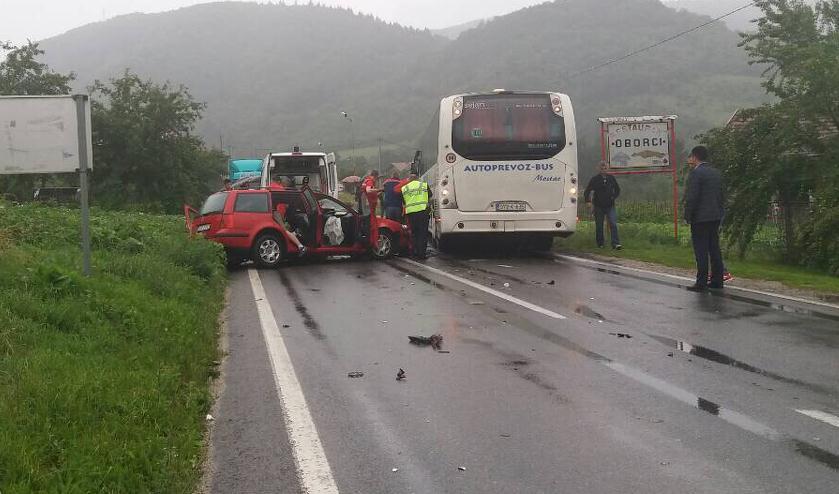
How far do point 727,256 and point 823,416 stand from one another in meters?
12.2

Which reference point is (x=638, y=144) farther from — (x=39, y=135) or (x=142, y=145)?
(x=142, y=145)

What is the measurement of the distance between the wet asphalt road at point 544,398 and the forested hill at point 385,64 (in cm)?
4542

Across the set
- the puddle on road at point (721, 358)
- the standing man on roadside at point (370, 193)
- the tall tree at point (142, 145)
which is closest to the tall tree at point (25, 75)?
the tall tree at point (142, 145)

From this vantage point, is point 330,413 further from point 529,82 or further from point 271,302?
point 529,82

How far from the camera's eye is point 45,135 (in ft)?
27.9

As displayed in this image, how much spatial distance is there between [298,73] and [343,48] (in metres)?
13.0

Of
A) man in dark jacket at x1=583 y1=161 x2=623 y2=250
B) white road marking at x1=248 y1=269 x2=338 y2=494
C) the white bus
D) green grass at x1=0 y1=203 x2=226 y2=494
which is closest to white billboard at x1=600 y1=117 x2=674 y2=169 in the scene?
man in dark jacket at x1=583 y1=161 x2=623 y2=250

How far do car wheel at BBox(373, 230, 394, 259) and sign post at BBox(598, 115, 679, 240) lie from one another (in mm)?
5821

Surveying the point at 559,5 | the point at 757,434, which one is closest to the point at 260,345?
the point at 757,434

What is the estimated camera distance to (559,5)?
8506 centimetres

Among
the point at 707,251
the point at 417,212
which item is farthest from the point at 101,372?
the point at 417,212

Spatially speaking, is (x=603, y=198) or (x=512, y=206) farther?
(x=603, y=198)

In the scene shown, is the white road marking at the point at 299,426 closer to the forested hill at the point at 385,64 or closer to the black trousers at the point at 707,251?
the black trousers at the point at 707,251

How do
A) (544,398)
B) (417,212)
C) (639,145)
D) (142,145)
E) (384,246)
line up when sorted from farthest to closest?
(142,145) < (639,145) < (384,246) < (417,212) < (544,398)
